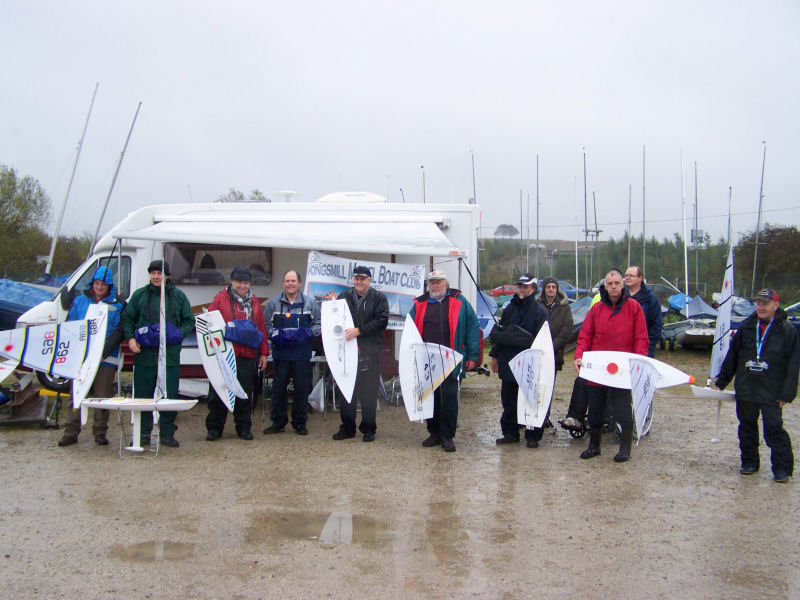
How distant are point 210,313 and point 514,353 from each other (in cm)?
316

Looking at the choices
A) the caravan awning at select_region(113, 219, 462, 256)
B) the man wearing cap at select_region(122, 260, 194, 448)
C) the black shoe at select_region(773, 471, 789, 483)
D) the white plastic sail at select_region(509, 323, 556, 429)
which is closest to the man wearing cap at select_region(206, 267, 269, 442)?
the man wearing cap at select_region(122, 260, 194, 448)

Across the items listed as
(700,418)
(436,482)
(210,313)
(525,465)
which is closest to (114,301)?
(210,313)

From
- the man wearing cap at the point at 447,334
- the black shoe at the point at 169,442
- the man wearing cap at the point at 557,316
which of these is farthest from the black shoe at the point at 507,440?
the black shoe at the point at 169,442

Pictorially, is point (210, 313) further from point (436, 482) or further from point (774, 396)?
point (774, 396)

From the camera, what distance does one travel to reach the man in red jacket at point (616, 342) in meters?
6.83

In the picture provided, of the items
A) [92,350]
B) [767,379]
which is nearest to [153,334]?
[92,350]

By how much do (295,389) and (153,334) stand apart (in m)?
1.60

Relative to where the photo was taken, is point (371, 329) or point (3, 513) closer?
point (3, 513)

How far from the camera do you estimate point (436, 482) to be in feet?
20.3

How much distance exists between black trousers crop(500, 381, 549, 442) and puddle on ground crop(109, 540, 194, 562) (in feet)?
12.4

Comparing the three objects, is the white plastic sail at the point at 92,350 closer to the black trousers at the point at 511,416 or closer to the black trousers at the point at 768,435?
the black trousers at the point at 511,416

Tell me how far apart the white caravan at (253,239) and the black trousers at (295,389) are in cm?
174

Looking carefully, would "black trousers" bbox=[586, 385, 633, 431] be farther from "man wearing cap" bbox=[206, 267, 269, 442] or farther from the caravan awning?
"man wearing cap" bbox=[206, 267, 269, 442]

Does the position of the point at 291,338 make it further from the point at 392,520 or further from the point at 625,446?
the point at 625,446
